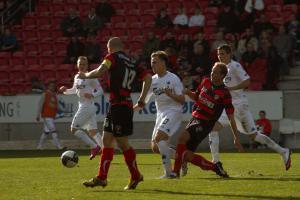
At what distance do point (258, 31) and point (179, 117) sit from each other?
14.5m

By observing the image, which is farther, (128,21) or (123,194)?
(128,21)

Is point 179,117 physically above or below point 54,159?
above

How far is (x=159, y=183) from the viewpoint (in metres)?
13.6

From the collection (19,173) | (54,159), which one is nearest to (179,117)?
(19,173)

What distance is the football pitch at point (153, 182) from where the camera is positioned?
1196 centimetres

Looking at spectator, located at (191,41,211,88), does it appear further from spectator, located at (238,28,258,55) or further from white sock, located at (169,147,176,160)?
white sock, located at (169,147,176,160)

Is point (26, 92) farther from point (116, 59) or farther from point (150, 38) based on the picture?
point (116, 59)

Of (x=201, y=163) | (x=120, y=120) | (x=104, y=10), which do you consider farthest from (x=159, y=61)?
(x=104, y=10)

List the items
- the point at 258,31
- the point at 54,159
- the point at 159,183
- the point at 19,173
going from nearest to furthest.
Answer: the point at 159,183 < the point at 19,173 < the point at 54,159 < the point at 258,31

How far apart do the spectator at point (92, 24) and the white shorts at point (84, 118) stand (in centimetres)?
997

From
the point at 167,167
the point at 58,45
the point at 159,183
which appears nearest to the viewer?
the point at 159,183

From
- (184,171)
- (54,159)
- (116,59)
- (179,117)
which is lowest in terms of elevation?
(54,159)

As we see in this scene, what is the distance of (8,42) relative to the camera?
31500 millimetres

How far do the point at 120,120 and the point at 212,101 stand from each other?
2215mm
